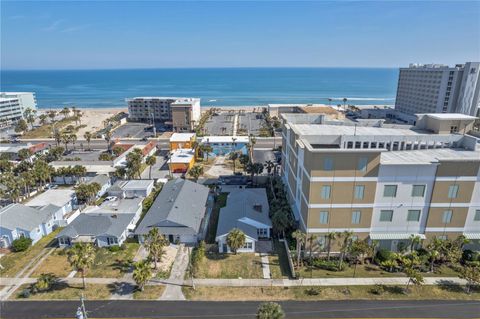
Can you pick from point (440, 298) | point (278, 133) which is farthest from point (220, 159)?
point (440, 298)

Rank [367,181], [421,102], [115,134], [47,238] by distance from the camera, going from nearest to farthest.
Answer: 1. [367,181]
2. [47,238]
3. [115,134]
4. [421,102]

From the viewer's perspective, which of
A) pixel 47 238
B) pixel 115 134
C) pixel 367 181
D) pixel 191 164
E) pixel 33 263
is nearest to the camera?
pixel 367 181

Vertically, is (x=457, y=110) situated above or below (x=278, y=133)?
above

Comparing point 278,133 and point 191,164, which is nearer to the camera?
point 191,164

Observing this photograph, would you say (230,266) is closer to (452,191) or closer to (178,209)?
(178,209)

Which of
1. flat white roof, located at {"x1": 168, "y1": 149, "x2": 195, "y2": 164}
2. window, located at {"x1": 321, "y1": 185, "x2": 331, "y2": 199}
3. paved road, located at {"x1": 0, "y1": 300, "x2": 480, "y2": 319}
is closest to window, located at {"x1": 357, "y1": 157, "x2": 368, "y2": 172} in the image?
window, located at {"x1": 321, "y1": 185, "x2": 331, "y2": 199}

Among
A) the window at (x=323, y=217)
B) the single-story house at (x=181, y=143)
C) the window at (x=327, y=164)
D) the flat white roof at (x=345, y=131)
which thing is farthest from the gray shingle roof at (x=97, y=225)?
the single-story house at (x=181, y=143)

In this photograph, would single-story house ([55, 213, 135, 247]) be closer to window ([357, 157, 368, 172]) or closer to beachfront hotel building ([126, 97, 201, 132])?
window ([357, 157, 368, 172])

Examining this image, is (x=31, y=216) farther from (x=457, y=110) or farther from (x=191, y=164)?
→ (x=457, y=110)
